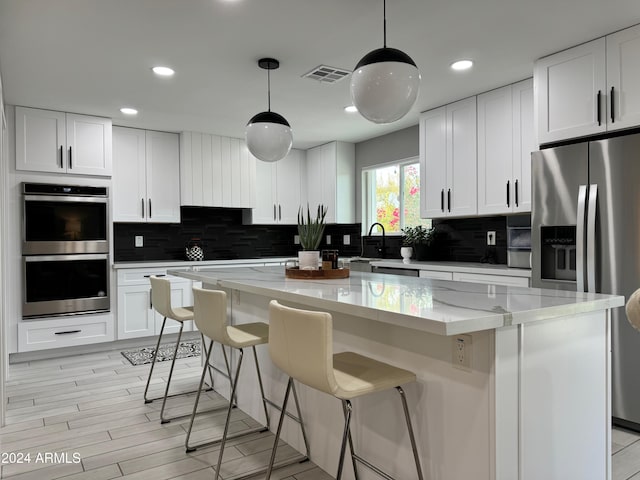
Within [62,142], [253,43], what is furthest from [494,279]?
[62,142]

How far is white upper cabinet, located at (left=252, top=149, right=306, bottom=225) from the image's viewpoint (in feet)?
19.7

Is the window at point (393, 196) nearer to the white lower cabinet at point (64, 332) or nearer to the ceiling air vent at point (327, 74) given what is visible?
the ceiling air vent at point (327, 74)

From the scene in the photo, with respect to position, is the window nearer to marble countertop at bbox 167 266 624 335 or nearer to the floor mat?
the floor mat

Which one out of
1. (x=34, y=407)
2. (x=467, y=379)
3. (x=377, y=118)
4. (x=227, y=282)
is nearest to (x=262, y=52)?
(x=377, y=118)

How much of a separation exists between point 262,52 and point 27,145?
2.68 metres

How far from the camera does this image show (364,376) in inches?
64.5

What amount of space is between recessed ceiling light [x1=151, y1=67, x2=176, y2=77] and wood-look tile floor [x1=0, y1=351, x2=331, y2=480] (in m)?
2.40

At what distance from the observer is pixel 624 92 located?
8.98 feet

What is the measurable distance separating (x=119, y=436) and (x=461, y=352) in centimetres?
216

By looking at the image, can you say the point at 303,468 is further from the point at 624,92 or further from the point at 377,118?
the point at 624,92

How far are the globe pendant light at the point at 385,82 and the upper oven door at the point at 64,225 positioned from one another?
3492 millimetres

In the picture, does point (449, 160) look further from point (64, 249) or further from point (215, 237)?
point (64, 249)

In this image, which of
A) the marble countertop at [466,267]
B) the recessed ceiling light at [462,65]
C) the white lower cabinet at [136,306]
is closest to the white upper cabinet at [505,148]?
the marble countertop at [466,267]

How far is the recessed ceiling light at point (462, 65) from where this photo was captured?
128 inches
